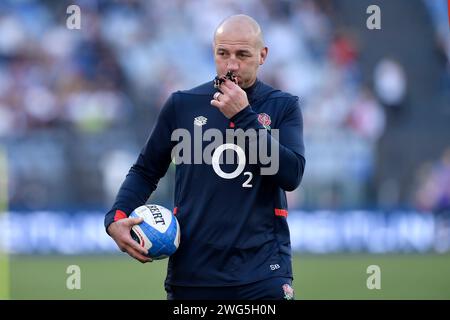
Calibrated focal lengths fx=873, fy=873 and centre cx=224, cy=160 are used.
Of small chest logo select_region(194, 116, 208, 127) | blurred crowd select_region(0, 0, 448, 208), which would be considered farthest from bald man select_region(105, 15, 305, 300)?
blurred crowd select_region(0, 0, 448, 208)

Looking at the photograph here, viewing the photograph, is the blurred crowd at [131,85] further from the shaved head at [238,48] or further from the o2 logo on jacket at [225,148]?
the shaved head at [238,48]

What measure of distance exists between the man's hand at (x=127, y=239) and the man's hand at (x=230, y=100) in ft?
2.71

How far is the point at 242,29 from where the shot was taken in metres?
5.02

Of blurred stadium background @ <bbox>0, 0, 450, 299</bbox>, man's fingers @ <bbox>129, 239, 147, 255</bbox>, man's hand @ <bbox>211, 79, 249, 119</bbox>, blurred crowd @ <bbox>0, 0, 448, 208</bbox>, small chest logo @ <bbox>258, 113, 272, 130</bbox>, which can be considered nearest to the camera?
man's hand @ <bbox>211, 79, 249, 119</bbox>

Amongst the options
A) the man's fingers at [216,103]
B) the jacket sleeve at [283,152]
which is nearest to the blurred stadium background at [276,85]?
the jacket sleeve at [283,152]

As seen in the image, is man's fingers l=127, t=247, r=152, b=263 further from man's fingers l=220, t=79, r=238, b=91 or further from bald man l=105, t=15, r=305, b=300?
man's fingers l=220, t=79, r=238, b=91

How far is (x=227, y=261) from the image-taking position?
16.3 ft

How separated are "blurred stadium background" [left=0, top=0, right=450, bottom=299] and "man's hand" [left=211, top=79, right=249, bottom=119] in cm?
805

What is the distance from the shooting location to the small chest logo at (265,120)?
509cm

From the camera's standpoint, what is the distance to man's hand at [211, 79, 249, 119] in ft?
15.7

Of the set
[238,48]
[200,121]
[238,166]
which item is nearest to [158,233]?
[238,166]
